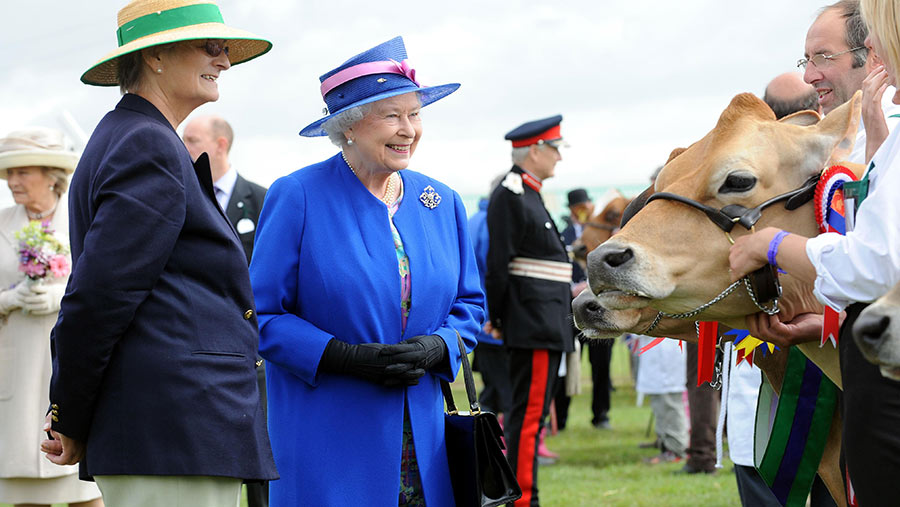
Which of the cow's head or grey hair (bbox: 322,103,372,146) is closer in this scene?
the cow's head

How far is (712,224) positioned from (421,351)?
1114 mm

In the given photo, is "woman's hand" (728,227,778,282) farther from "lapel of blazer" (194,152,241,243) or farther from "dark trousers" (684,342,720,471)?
"dark trousers" (684,342,720,471)

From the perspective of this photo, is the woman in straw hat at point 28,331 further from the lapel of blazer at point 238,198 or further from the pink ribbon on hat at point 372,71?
the pink ribbon on hat at point 372,71

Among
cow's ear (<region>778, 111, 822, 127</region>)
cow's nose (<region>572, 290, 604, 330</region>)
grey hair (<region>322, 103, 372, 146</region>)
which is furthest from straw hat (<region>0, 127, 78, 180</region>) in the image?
cow's ear (<region>778, 111, 822, 127</region>)

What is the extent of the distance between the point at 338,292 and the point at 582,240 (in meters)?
9.58

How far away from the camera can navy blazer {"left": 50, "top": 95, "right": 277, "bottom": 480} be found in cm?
270

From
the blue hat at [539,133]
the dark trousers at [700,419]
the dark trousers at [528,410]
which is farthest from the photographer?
the dark trousers at [700,419]

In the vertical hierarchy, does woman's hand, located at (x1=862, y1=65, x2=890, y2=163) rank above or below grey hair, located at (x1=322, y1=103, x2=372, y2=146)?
below

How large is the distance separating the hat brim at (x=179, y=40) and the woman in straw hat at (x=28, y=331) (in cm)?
243

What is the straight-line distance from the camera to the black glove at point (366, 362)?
11.1 feet

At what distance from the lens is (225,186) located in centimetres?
664

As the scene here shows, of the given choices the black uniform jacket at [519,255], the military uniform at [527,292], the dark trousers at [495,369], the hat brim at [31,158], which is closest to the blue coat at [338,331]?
the hat brim at [31,158]

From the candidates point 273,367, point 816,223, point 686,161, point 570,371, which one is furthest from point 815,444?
point 570,371

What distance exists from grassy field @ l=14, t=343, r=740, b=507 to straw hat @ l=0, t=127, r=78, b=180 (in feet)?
10.6
